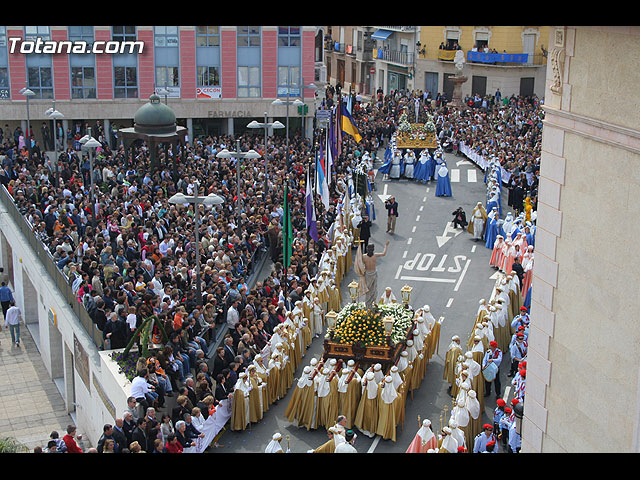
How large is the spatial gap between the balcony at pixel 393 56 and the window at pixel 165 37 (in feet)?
80.6

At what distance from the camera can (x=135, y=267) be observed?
2083 cm

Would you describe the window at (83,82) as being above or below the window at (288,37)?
below

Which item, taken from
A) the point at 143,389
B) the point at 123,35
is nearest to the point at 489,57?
the point at 123,35

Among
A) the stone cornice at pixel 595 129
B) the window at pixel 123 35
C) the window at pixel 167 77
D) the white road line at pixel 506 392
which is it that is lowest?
the white road line at pixel 506 392

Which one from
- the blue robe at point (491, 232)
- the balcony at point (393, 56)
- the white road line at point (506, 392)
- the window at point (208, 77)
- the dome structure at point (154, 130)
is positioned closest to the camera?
the white road line at point (506, 392)

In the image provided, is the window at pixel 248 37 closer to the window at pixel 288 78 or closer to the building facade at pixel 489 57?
the window at pixel 288 78

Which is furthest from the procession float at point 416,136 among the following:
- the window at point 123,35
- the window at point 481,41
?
the window at point 481,41

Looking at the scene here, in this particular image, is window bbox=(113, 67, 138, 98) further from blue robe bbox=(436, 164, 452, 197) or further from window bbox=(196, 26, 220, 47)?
blue robe bbox=(436, 164, 452, 197)

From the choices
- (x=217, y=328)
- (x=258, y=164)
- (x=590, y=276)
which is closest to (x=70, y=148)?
(x=258, y=164)

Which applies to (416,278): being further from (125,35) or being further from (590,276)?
(125,35)

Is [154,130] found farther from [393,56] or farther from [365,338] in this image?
[393,56]

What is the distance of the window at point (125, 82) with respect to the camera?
46.4 m

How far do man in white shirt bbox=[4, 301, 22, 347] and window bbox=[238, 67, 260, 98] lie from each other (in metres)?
21.6

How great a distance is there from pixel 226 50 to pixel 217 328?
29097 millimetres
